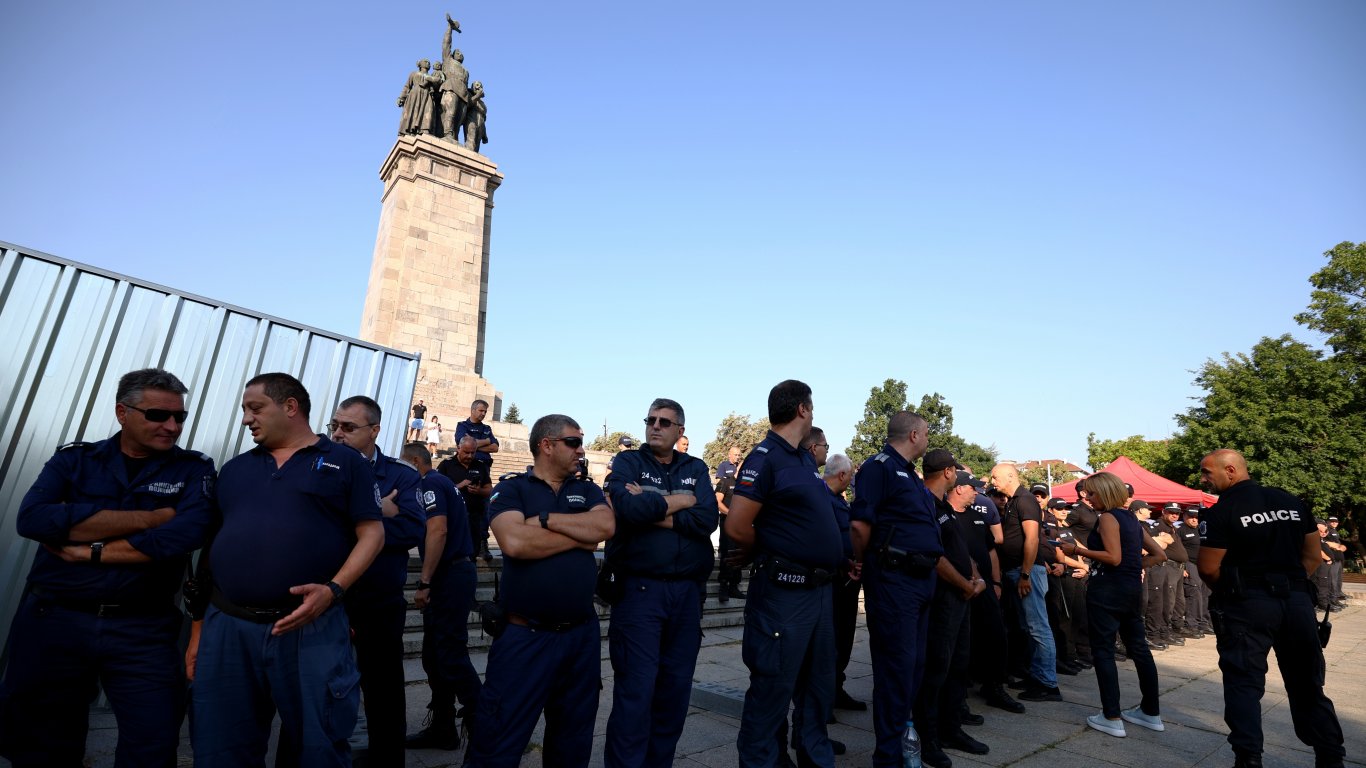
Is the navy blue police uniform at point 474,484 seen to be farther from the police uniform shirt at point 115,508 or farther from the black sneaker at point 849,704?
the police uniform shirt at point 115,508

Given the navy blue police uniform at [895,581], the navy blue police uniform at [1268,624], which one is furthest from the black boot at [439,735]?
the navy blue police uniform at [1268,624]

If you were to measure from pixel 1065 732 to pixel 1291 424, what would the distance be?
31.5 metres

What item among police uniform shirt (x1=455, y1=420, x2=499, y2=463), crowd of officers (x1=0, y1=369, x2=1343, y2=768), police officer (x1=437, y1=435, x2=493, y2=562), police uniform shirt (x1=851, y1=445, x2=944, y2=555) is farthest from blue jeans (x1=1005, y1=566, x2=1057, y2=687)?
police uniform shirt (x1=455, y1=420, x2=499, y2=463)

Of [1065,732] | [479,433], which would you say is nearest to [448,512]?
[479,433]

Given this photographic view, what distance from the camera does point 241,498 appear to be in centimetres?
282

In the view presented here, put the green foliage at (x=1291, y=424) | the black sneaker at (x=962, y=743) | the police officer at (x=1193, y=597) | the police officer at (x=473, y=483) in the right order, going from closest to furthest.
→ 1. the black sneaker at (x=962, y=743)
2. the police officer at (x=473, y=483)
3. the police officer at (x=1193, y=597)
4. the green foliage at (x=1291, y=424)

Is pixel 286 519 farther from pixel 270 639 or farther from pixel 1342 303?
pixel 1342 303

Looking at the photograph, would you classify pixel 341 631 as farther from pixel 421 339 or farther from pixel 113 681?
pixel 421 339

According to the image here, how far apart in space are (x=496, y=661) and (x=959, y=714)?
10.5 ft

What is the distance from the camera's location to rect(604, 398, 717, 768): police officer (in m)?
3.40

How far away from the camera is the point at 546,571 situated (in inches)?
123

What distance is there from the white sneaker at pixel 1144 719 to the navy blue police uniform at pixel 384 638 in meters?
4.92

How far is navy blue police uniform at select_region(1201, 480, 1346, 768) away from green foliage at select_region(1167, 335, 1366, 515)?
28849 millimetres

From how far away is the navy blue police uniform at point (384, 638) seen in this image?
145 inches
